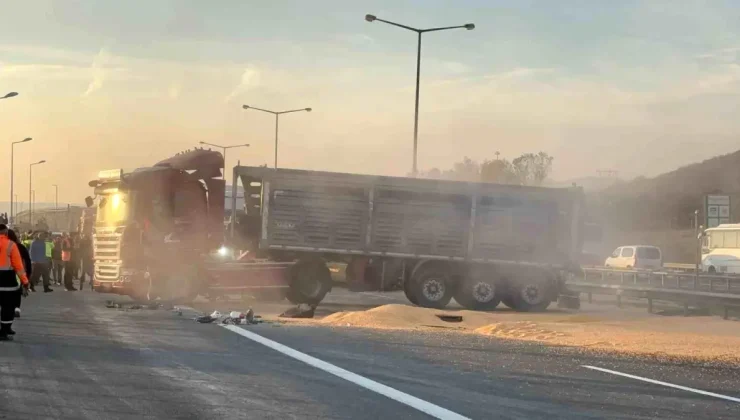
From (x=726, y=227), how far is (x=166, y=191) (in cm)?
2688

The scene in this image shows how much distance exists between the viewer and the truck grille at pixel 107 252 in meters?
21.0

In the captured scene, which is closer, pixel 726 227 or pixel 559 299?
pixel 559 299

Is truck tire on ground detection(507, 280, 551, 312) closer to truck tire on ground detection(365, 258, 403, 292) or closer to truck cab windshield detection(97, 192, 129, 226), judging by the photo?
truck tire on ground detection(365, 258, 403, 292)

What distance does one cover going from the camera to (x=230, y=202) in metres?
22.2

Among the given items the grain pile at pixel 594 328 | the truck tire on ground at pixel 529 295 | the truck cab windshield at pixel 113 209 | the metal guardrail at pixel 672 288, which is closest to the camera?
the grain pile at pixel 594 328

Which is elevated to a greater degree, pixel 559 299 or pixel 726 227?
pixel 726 227

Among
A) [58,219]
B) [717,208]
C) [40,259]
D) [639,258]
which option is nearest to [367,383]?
[40,259]

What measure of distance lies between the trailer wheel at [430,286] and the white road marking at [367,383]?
374 inches

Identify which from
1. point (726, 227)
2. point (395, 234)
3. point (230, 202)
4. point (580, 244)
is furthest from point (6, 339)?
point (726, 227)

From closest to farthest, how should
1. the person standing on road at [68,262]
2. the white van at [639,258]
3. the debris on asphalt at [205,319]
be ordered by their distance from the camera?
the debris on asphalt at [205,319] → the person standing on road at [68,262] → the white van at [639,258]

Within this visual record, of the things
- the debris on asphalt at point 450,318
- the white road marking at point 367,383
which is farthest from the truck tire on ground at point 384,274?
the white road marking at point 367,383

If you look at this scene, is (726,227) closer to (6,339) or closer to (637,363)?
(637,363)

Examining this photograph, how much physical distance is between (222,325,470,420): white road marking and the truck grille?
8318mm

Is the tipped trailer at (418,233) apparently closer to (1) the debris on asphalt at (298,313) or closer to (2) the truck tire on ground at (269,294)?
(2) the truck tire on ground at (269,294)
